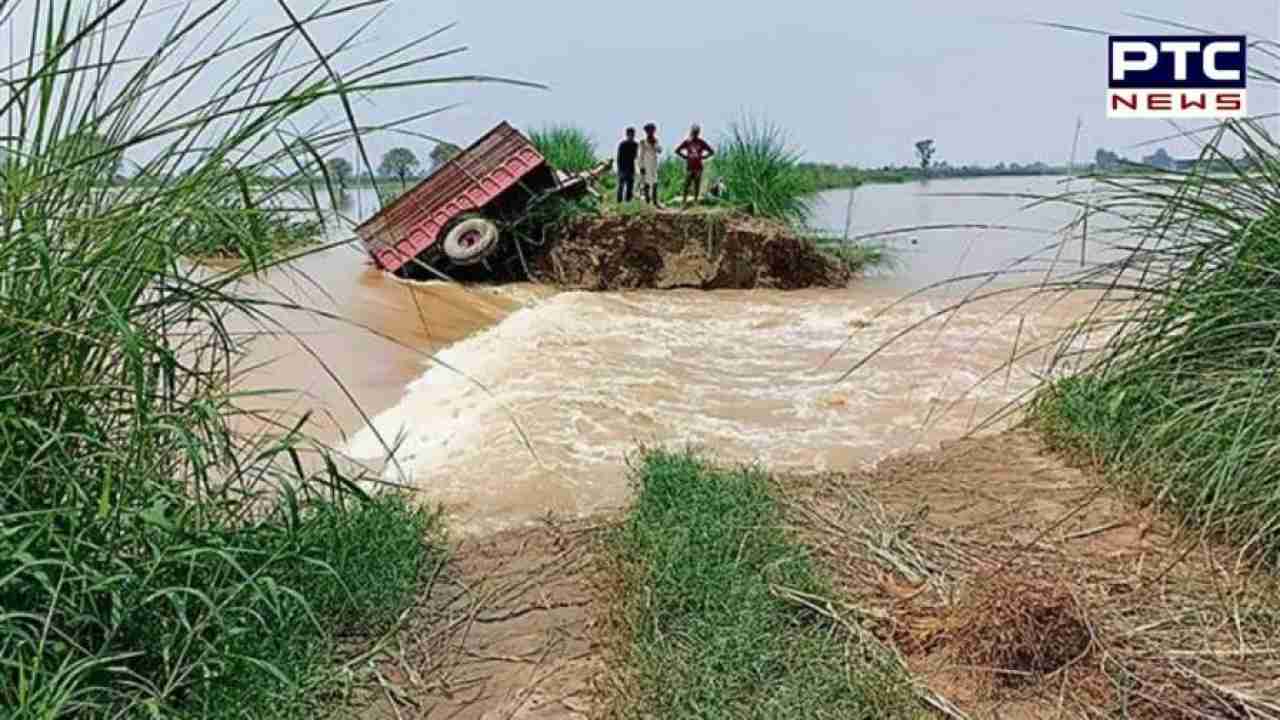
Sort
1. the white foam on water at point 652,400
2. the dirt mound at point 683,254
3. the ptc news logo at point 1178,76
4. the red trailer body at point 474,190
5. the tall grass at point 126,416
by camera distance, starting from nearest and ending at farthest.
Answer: the tall grass at point 126,416
the ptc news logo at point 1178,76
the white foam on water at point 652,400
the dirt mound at point 683,254
the red trailer body at point 474,190

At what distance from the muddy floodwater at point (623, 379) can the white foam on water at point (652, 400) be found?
0.02 m

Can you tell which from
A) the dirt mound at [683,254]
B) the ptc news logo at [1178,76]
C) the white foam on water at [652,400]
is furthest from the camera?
the dirt mound at [683,254]

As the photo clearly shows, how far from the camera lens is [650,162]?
41.8ft

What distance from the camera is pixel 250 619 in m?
2.09

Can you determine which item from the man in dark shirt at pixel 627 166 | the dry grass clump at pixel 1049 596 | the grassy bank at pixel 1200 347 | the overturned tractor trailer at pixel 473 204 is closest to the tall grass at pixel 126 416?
the dry grass clump at pixel 1049 596

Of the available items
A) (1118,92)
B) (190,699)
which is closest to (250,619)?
(190,699)

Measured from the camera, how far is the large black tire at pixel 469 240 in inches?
458

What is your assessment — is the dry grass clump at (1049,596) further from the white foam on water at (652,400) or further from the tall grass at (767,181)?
the tall grass at (767,181)

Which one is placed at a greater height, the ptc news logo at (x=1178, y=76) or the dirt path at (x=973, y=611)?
the ptc news logo at (x=1178, y=76)

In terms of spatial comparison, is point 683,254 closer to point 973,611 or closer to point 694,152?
point 694,152

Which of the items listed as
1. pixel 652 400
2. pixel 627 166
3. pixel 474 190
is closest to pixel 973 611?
pixel 652 400

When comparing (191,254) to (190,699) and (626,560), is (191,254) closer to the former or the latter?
(190,699)

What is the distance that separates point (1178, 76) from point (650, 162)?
8.89 meters

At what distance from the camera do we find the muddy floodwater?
3973 millimetres
